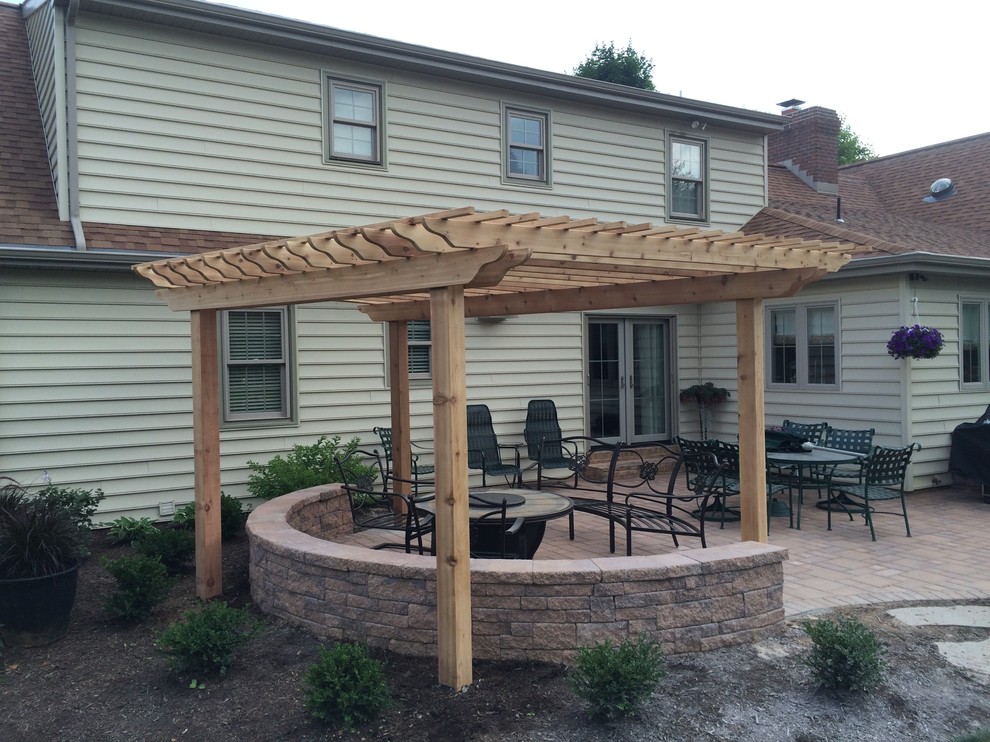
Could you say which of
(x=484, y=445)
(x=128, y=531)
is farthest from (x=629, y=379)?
(x=128, y=531)

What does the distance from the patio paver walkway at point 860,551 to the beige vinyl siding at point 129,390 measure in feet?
6.47

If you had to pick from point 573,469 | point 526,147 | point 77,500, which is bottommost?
point 573,469

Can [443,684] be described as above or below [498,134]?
below

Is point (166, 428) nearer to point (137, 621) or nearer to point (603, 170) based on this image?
point (137, 621)

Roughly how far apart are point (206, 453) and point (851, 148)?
40.0 meters

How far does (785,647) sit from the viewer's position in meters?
4.48

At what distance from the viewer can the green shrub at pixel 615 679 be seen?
362 cm

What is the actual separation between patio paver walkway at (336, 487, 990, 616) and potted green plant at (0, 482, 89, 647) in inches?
92.0

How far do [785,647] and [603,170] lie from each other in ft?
24.1

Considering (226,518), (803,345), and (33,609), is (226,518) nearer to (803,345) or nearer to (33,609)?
(33,609)

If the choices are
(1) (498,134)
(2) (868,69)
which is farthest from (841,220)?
(2) (868,69)

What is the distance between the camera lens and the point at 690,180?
11297mm

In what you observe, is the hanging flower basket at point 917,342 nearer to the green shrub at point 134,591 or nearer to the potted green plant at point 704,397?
the potted green plant at point 704,397

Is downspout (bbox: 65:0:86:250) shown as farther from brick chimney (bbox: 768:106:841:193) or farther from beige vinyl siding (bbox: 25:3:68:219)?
brick chimney (bbox: 768:106:841:193)
